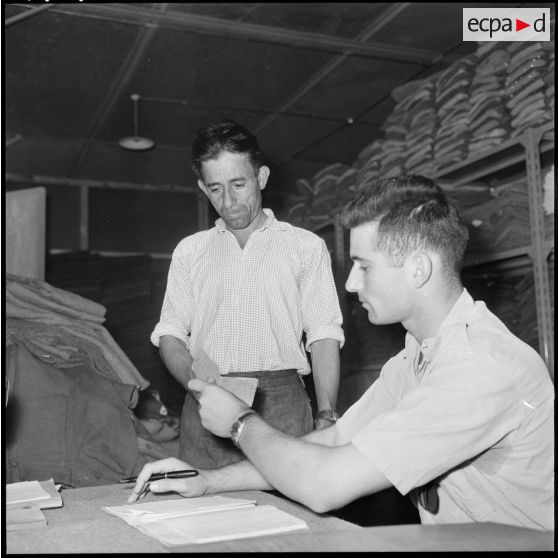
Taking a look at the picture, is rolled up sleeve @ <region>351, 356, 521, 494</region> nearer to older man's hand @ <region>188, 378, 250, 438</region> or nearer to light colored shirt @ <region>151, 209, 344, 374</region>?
older man's hand @ <region>188, 378, 250, 438</region>

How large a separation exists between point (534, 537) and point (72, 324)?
2135 millimetres

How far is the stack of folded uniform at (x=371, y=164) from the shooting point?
3896 millimetres

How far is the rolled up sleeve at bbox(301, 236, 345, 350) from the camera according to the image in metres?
2.06

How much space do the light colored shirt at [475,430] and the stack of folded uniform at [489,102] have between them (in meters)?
1.94

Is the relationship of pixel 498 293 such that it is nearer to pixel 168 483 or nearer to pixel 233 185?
pixel 233 185

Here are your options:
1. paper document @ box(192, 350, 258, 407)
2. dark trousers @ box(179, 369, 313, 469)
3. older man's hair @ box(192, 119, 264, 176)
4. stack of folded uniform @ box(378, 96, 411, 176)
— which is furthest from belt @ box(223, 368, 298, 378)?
stack of folded uniform @ box(378, 96, 411, 176)

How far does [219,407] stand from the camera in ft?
4.07

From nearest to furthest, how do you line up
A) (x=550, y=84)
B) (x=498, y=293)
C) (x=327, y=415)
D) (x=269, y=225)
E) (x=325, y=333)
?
(x=327, y=415)
(x=325, y=333)
(x=269, y=225)
(x=550, y=84)
(x=498, y=293)

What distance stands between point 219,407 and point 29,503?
1.18 ft

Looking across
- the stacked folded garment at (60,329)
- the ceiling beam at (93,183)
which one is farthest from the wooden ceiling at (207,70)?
the stacked folded garment at (60,329)

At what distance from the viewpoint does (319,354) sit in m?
2.07

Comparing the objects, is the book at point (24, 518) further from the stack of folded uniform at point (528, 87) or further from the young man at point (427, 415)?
the stack of folded uniform at point (528, 87)

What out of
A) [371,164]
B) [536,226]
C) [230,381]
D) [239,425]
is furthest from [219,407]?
[371,164]

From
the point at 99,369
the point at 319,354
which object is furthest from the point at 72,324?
the point at 319,354
